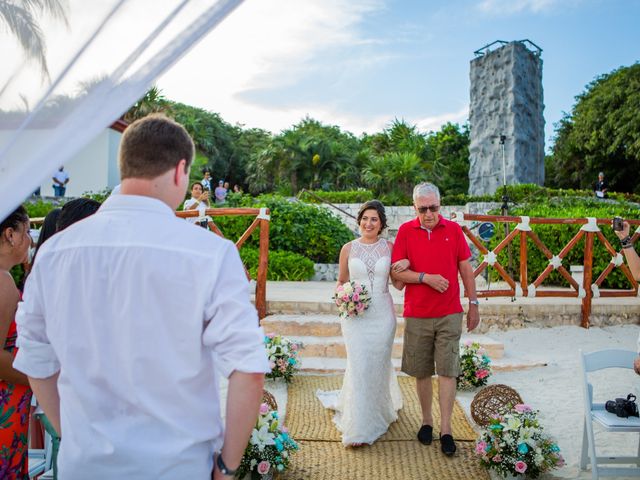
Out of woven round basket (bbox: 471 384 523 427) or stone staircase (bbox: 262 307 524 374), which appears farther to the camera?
stone staircase (bbox: 262 307 524 374)

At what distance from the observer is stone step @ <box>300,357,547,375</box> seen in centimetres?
648

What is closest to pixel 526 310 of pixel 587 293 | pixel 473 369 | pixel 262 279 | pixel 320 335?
pixel 587 293

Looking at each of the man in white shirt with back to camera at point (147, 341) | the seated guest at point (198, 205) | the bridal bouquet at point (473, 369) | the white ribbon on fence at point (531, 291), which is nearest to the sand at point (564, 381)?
the bridal bouquet at point (473, 369)

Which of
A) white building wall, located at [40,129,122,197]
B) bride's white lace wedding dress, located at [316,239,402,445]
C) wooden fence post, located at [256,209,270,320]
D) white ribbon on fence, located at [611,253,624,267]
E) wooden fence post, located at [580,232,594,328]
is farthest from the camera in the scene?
white building wall, located at [40,129,122,197]

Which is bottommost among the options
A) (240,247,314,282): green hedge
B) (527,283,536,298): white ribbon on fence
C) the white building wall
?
(527,283,536,298): white ribbon on fence

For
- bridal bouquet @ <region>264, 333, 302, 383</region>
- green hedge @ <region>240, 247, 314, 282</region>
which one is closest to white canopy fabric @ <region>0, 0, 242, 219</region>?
bridal bouquet @ <region>264, 333, 302, 383</region>

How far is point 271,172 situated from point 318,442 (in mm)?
28091

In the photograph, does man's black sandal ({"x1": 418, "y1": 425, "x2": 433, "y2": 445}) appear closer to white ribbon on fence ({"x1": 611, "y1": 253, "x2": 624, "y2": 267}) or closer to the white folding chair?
the white folding chair

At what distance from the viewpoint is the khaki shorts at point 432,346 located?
4.29 m

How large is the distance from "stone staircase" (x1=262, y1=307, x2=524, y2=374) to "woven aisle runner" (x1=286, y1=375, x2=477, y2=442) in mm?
371

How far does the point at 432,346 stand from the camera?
4.43m

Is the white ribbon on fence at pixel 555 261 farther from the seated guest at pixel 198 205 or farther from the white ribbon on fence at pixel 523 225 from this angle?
the seated guest at pixel 198 205

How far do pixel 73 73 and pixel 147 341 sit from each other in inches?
28.8

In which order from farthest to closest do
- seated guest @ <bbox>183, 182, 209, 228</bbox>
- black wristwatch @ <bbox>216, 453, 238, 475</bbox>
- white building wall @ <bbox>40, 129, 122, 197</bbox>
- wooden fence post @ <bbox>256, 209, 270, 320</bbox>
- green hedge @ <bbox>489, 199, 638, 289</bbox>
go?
white building wall @ <bbox>40, 129, 122, 197</bbox> < green hedge @ <bbox>489, 199, 638, 289</bbox> < seated guest @ <bbox>183, 182, 209, 228</bbox> < wooden fence post @ <bbox>256, 209, 270, 320</bbox> < black wristwatch @ <bbox>216, 453, 238, 475</bbox>
